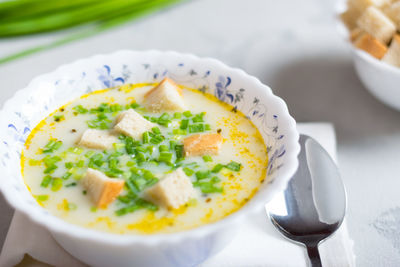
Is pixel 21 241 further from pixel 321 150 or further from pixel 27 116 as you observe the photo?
pixel 321 150

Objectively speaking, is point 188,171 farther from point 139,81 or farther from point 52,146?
point 139,81

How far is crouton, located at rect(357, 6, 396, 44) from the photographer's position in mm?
2766

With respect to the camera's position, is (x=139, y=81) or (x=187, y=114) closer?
(x=187, y=114)

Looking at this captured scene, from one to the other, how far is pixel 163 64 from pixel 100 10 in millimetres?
1404

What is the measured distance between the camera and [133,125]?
6.66 ft

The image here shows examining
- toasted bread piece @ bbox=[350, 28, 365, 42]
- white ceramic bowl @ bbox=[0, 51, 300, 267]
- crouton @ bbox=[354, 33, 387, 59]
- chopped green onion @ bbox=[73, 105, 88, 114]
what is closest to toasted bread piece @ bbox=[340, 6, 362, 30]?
toasted bread piece @ bbox=[350, 28, 365, 42]

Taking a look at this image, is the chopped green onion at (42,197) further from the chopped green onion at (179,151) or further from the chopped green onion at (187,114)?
the chopped green onion at (187,114)

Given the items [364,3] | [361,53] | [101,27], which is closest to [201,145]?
[361,53]

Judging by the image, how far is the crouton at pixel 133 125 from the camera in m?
2.01

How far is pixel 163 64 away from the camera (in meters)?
2.43

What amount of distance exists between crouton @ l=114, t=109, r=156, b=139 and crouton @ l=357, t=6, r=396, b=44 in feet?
4.78

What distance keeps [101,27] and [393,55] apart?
1.99m

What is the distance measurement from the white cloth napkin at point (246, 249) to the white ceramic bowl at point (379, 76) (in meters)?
0.96

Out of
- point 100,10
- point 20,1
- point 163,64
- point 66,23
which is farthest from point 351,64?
point 20,1
